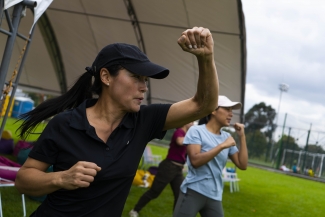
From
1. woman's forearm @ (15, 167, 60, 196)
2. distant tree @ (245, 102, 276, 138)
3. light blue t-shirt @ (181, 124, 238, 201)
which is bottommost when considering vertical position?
woman's forearm @ (15, 167, 60, 196)

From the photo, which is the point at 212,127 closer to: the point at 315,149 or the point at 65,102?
the point at 65,102

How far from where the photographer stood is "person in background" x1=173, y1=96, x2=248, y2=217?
486 cm

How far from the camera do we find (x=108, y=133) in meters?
2.61

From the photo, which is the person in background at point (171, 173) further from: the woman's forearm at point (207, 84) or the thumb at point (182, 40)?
the thumb at point (182, 40)

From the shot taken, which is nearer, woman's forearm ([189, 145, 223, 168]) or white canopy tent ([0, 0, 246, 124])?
woman's forearm ([189, 145, 223, 168])

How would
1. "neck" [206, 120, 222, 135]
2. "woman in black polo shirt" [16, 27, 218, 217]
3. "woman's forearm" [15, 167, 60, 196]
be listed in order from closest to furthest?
"woman's forearm" [15, 167, 60, 196] < "woman in black polo shirt" [16, 27, 218, 217] < "neck" [206, 120, 222, 135]

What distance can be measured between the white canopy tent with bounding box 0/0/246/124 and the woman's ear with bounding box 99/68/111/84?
8.29 meters

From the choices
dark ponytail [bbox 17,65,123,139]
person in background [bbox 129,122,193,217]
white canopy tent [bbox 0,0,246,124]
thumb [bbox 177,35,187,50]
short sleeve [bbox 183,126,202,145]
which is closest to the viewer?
thumb [bbox 177,35,187,50]

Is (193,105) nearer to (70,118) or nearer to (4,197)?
(70,118)

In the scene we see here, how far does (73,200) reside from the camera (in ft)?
8.10

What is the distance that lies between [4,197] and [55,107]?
5.85m

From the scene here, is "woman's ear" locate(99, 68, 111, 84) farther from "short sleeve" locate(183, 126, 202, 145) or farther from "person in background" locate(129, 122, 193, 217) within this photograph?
"person in background" locate(129, 122, 193, 217)

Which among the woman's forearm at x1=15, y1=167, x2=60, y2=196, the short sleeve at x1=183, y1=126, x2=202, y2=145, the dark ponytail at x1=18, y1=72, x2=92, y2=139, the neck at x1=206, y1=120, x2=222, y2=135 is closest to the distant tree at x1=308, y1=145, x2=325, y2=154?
the neck at x1=206, y1=120, x2=222, y2=135

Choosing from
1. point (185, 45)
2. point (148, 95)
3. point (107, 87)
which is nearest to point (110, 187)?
point (107, 87)
